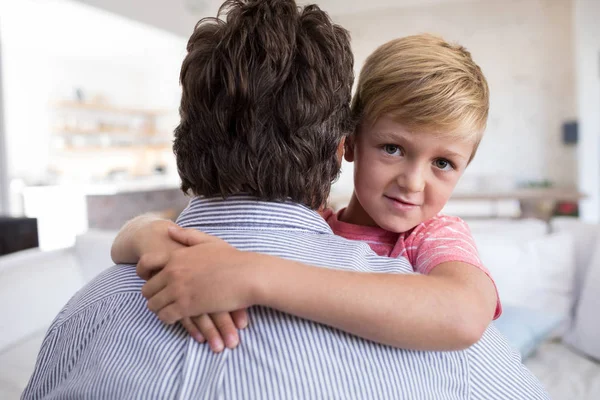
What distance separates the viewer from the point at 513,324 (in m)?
1.75

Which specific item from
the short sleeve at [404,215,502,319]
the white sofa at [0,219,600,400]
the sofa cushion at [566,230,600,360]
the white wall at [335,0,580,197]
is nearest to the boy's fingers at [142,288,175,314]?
the short sleeve at [404,215,502,319]

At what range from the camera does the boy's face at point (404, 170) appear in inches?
35.5

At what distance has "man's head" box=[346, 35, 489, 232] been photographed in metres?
0.89

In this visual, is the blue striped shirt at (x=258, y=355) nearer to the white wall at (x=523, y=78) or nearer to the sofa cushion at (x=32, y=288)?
the sofa cushion at (x=32, y=288)

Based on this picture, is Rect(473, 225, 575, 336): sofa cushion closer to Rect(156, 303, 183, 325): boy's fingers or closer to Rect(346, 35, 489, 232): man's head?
Rect(346, 35, 489, 232): man's head

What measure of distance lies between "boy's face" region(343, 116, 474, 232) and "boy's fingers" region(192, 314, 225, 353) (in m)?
0.47

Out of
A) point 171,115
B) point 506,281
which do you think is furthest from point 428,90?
point 171,115

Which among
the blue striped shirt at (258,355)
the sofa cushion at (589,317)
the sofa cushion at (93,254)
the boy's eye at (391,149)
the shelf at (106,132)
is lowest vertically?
the sofa cushion at (589,317)

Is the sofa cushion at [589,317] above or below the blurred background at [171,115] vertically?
below

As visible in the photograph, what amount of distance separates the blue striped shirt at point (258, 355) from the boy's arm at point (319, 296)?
0.03 metres

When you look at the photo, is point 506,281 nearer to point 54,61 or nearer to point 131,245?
point 131,245

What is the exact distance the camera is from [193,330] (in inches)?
23.2

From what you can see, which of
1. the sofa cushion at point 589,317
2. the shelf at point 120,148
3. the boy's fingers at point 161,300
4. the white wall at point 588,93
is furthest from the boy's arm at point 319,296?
the shelf at point 120,148

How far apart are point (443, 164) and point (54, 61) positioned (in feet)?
28.0
